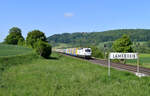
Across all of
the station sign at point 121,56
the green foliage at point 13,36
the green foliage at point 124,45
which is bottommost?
the station sign at point 121,56

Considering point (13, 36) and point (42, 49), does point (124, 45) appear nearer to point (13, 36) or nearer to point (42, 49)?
point (42, 49)

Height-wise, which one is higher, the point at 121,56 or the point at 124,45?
the point at 124,45

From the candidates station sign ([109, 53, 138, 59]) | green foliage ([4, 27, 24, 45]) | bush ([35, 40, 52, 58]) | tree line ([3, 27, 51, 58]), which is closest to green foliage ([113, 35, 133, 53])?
tree line ([3, 27, 51, 58])

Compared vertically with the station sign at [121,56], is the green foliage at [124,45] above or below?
above

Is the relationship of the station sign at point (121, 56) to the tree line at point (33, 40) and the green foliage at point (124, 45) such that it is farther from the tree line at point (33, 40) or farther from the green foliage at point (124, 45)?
the green foliage at point (124, 45)

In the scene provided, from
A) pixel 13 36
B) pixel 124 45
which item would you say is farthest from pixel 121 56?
pixel 13 36

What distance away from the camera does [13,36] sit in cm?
12038

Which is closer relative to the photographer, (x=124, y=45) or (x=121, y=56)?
(x=121, y=56)

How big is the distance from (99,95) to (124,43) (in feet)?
144

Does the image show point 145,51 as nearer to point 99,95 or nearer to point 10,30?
point 10,30

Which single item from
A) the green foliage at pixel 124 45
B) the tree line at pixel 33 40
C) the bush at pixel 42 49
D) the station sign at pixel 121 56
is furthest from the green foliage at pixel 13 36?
the station sign at pixel 121 56

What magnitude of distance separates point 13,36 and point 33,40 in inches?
1365

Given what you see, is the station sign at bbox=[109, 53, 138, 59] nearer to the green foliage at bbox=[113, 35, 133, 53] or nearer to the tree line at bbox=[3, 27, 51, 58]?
the tree line at bbox=[3, 27, 51, 58]

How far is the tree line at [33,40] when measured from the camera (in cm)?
4378
